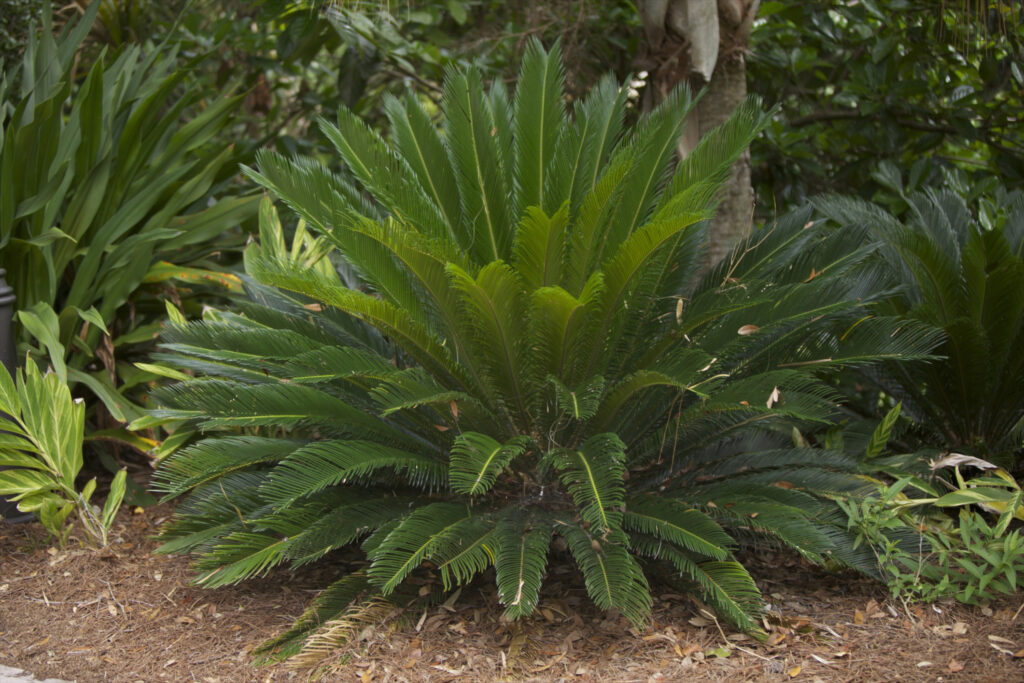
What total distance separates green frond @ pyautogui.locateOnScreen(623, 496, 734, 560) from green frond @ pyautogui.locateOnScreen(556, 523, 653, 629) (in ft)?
0.42

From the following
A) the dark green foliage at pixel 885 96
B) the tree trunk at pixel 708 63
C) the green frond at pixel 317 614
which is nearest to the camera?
the green frond at pixel 317 614

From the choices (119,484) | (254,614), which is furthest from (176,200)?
(254,614)

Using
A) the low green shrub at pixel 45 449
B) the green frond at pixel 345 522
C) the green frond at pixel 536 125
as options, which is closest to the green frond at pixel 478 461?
Result: the green frond at pixel 345 522

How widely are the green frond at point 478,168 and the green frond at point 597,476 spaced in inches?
34.1

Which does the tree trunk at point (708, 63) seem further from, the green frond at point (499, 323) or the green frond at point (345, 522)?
the green frond at point (345, 522)

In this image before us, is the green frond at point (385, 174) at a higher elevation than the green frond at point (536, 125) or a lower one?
lower

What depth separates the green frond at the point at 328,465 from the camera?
2.66 meters

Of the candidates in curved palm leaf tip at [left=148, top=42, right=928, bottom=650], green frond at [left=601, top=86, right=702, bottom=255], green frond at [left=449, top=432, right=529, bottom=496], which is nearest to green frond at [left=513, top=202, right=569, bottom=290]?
curved palm leaf tip at [left=148, top=42, right=928, bottom=650]

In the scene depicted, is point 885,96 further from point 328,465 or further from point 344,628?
point 344,628

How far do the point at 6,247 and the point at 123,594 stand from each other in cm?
168

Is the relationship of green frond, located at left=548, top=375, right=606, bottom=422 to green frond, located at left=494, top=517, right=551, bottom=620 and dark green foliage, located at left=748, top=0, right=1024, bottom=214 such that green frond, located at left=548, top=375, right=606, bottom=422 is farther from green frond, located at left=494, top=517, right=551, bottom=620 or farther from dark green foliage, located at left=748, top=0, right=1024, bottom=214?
dark green foliage, located at left=748, top=0, right=1024, bottom=214

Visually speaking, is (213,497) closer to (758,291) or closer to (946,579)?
(758,291)

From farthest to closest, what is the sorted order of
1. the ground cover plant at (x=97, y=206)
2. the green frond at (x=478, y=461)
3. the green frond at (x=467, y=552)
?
the ground cover plant at (x=97, y=206), the green frond at (x=467, y=552), the green frond at (x=478, y=461)

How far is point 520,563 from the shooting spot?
260 centimetres
